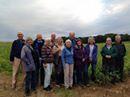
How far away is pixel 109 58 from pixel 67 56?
1827mm

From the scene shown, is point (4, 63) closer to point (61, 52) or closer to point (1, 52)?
point (1, 52)

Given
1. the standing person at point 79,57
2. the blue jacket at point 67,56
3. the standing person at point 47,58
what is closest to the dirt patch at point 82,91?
the standing person at point 47,58

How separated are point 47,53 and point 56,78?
1317 millimetres

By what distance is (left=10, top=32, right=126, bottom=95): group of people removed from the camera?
532 inches

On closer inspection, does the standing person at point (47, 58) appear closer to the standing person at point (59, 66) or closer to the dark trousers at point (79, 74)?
the standing person at point (59, 66)

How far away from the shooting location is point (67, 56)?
1381 centimetres

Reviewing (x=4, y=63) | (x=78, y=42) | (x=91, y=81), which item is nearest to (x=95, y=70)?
(x=91, y=81)

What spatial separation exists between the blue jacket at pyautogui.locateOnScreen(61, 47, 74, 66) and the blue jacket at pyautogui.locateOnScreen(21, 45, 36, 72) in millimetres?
1271

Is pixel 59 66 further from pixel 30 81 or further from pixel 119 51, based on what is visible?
pixel 119 51

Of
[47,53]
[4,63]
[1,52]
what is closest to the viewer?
[47,53]

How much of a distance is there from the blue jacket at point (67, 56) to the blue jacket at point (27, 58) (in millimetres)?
1271

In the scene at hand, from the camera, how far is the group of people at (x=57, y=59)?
1352 centimetres

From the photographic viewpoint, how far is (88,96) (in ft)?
46.1

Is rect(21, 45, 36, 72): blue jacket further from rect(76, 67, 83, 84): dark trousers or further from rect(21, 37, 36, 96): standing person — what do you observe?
rect(76, 67, 83, 84): dark trousers
